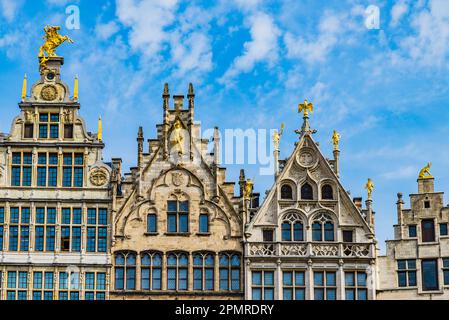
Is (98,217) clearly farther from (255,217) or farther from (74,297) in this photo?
(255,217)

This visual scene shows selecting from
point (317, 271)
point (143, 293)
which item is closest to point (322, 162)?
point (317, 271)

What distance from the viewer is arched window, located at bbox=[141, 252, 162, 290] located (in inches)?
2158

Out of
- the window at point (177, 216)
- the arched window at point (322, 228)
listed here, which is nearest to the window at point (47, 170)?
the window at point (177, 216)

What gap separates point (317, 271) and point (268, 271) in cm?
241

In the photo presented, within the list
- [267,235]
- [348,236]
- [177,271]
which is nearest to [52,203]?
[177,271]

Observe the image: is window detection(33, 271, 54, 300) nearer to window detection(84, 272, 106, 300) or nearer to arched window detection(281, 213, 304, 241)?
window detection(84, 272, 106, 300)

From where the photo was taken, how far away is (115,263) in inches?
2164

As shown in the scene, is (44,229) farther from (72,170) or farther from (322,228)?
(322,228)

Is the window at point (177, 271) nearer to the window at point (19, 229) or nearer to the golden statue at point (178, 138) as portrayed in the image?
the golden statue at point (178, 138)

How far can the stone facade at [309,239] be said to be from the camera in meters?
55.1

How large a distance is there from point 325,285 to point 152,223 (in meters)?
9.03

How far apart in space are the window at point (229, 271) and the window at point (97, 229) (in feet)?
19.1

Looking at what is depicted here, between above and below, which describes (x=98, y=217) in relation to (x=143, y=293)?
above
